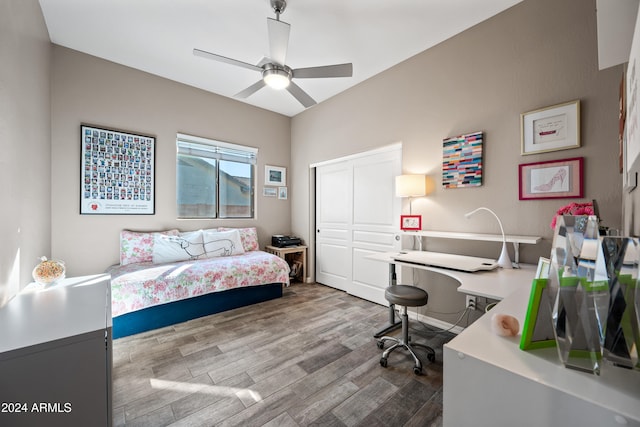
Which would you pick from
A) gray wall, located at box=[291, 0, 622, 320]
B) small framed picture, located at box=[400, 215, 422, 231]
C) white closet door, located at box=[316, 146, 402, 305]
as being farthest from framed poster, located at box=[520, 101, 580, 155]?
white closet door, located at box=[316, 146, 402, 305]

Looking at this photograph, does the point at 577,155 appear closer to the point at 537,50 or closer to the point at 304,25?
the point at 537,50

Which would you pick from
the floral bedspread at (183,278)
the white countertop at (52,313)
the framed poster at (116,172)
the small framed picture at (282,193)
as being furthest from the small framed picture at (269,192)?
the white countertop at (52,313)

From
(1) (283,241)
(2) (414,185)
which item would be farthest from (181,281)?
(2) (414,185)

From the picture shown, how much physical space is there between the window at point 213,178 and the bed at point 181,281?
17.7 inches

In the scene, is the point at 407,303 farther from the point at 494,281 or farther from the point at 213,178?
the point at 213,178

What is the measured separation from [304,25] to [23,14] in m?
2.07

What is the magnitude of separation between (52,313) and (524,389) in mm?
1920

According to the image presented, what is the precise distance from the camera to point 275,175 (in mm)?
4512

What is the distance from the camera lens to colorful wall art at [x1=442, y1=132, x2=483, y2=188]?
2367 millimetres

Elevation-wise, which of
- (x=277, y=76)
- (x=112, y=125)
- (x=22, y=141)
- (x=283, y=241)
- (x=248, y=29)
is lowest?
(x=283, y=241)

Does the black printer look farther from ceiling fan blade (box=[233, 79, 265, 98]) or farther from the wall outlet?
the wall outlet

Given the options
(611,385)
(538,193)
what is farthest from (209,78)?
(611,385)

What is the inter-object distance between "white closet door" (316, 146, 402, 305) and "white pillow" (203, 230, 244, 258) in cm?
133

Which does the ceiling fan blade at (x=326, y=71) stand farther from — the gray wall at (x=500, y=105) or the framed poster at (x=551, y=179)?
the framed poster at (x=551, y=179)
